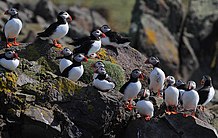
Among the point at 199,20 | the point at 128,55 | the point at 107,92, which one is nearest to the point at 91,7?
the point at 199,20

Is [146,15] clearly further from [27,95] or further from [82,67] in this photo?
[27,95]

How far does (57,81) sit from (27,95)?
91 cm

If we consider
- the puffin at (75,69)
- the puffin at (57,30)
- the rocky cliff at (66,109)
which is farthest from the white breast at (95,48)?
the puffin at (75,69)

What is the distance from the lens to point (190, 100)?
1702cm

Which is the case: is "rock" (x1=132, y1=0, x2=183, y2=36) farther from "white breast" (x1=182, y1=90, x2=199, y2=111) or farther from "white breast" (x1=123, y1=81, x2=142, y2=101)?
"white breast" (x1=182, y1=90, x2=199, y2=111)

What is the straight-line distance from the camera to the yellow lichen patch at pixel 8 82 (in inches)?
619

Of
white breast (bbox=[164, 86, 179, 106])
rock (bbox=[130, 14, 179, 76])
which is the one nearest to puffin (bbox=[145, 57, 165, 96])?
white breast (bbox=[164, 86, 179, 106])

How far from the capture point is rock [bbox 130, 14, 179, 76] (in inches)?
1294

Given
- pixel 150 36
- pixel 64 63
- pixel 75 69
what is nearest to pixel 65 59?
pixel 64 63

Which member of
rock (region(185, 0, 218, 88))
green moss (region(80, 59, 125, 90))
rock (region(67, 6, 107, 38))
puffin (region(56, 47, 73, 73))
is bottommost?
rock (region(67, 6, 107, 38))

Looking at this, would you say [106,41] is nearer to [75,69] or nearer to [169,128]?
[75,69]

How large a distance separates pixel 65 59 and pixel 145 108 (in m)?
2.86

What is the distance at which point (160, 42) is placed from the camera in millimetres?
33688

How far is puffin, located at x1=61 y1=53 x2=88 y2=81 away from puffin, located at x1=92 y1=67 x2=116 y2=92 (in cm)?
70
